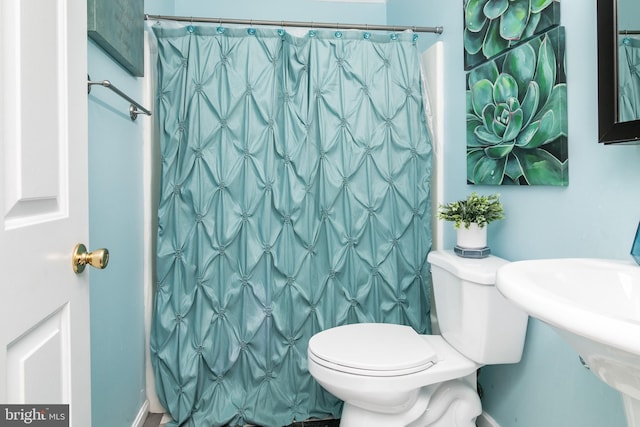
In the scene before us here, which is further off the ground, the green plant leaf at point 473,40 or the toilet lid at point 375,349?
the green plant leaf at point 473,40

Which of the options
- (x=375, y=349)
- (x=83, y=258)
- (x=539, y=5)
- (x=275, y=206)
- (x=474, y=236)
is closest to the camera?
(x=83, y=258)

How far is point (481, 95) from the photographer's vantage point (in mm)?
1757

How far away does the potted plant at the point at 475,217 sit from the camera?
64.4 inches

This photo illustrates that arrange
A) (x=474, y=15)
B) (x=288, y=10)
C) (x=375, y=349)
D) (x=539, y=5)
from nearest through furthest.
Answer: (x=539, y=5) < (x=375, y=349) < (x=474, y=15) < (x=288, y=10)

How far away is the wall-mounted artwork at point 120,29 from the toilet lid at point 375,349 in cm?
121

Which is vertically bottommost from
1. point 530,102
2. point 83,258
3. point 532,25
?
point 83,258

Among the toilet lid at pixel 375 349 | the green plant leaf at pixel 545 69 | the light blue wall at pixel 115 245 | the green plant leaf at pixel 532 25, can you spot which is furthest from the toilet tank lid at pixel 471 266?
the light blue wall at pixel 115 245

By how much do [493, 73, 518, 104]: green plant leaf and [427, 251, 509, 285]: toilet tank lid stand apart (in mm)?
578

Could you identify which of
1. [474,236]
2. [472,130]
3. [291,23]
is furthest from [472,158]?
[291,23]

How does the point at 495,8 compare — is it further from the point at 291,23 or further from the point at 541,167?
the point at 291,23

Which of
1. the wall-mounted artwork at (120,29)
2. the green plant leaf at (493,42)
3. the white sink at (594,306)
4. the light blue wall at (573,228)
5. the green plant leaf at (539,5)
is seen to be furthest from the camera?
the green plant leaf at (493,42)

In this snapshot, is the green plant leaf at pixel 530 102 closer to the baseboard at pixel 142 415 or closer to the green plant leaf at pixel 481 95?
the green plant leaf at pixel 481 95

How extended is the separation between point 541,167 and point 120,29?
4.83 ft

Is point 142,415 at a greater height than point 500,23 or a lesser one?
lesser
